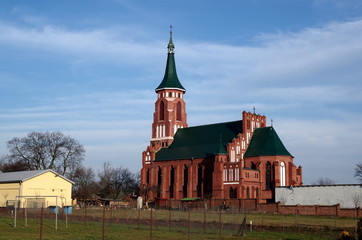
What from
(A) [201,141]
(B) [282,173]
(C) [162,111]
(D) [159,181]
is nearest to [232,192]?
(B) [282,173]

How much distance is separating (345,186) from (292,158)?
16.0m

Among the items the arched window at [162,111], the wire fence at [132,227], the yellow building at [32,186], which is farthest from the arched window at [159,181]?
the wire fence at [132,227]

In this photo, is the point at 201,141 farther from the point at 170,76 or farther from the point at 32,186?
the point at 32,186

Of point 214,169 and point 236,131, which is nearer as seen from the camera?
point 214,169

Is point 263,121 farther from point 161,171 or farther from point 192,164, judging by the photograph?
point 161,171

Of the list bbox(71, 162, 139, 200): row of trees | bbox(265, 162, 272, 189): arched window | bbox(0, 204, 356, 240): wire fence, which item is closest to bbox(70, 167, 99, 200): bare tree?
bbox(71, 162, 139, 200): row of trees

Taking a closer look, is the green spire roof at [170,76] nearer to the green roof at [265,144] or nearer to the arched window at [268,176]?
the green roof at [265,144]

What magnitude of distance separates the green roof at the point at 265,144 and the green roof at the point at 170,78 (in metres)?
20.6

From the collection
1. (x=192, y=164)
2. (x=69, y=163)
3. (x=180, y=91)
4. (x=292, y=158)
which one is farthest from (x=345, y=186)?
(x=69, y=163)

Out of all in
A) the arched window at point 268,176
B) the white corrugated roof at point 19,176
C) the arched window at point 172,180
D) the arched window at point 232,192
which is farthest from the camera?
the arched window at point 172,180

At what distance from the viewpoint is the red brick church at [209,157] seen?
78.1 meters

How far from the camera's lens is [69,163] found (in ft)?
318

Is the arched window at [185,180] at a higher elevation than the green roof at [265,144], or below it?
below

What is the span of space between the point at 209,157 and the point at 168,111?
54.9ft
